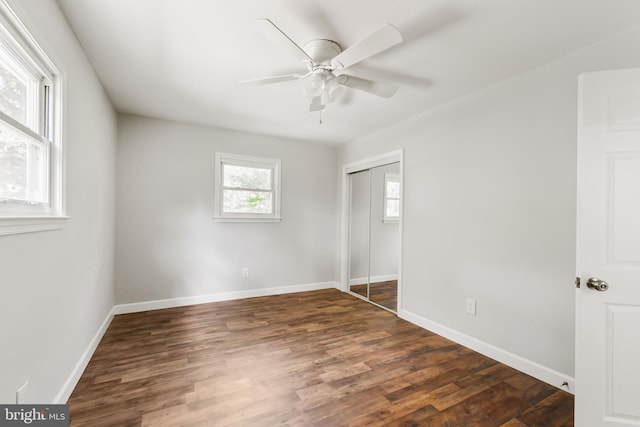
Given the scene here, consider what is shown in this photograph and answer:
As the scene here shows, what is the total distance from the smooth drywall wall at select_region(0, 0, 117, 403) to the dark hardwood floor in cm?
37

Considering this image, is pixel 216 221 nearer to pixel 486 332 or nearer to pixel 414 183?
pixel 414 183

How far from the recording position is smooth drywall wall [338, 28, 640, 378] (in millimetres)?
2043

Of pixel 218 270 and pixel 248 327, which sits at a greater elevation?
pixel 218 270

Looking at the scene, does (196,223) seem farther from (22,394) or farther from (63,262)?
(22,394)

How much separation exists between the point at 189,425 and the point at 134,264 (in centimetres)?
252

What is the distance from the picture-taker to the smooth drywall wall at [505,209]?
2.04m

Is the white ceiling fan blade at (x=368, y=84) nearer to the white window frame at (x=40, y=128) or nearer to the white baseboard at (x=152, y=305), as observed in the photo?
the white window frame at (x=40, y=128)

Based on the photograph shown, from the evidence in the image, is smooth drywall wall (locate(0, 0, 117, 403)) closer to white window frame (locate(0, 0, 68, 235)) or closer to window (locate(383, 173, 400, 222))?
white window frame (locate(0, 0, 68, 235))

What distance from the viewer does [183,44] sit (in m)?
2.01

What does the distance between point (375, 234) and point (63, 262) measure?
3392mm

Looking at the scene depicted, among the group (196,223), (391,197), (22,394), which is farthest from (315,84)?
(196,223)

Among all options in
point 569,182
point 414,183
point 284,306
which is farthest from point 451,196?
point 284,306

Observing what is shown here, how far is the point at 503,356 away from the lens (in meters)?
2.39

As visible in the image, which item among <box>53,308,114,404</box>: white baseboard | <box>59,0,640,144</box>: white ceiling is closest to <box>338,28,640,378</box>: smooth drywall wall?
<box>59,0,640,144</box>: white ceiling
